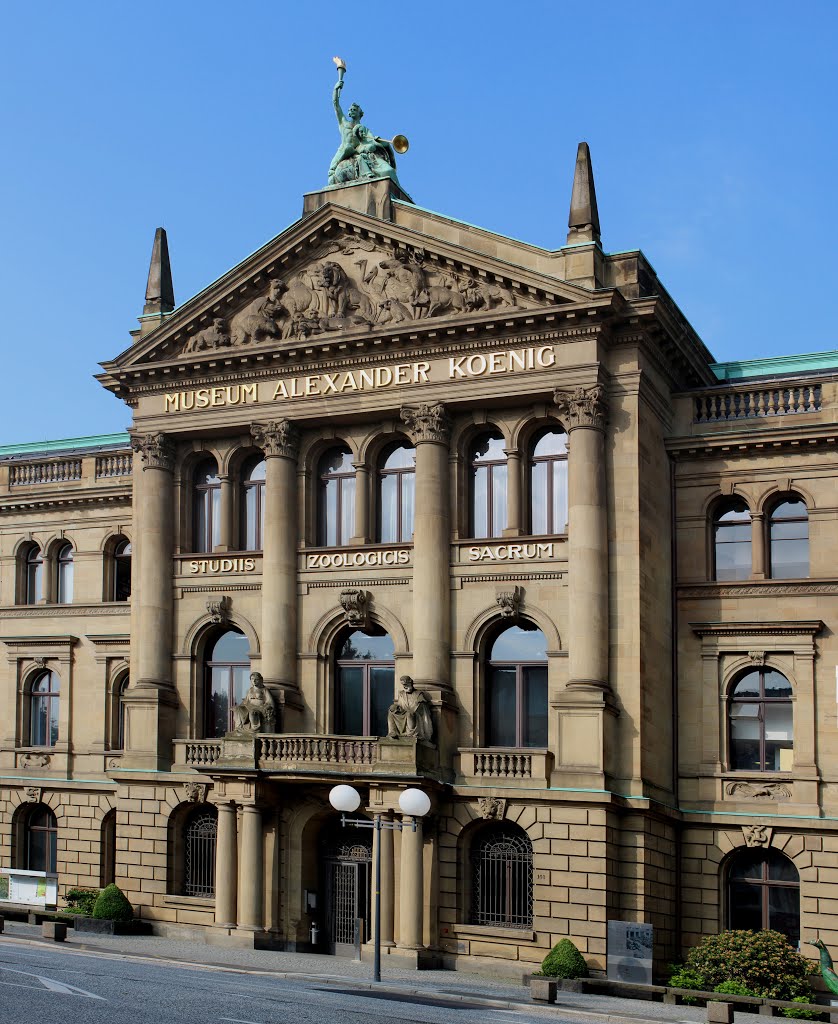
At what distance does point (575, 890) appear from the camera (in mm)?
42344

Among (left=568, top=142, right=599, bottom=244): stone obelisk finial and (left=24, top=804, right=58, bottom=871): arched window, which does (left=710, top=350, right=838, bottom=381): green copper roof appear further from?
(left=24, top=804, right=58, bottom=871): arched window

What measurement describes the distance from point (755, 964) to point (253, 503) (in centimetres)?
2080

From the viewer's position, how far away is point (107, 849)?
5512cm

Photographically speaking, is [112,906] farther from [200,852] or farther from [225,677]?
[225,677]

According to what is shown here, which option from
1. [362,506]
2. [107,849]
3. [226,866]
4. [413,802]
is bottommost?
[107,849]

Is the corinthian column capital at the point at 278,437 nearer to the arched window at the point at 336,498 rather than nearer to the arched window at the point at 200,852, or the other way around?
the arched window at the point at 336,498

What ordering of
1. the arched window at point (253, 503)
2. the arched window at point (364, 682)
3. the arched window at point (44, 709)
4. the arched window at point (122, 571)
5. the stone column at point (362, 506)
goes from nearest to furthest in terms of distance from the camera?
1. the arched window at point (364, 682)
2. the stone column at point (362, 506)
3. the arched window at point (253, 503)
4. the arched window at point (122, 571)
5. the arched window at point (44, 709)

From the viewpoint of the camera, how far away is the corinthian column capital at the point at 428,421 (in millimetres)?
46469

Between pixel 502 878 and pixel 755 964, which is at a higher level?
pixel 502 878

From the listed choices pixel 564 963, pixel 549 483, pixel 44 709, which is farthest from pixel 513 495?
pixel 44 709

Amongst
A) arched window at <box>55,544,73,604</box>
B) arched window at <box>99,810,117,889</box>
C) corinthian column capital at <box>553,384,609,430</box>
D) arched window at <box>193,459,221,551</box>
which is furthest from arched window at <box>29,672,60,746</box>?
corinthian column capital at <box>553,384,609,430</box>

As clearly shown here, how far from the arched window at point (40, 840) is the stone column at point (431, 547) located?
60.3 ft

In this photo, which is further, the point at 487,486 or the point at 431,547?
the point at 487,486

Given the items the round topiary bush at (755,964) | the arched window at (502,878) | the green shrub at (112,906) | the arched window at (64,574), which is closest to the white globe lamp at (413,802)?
the arched window at (502,878)
